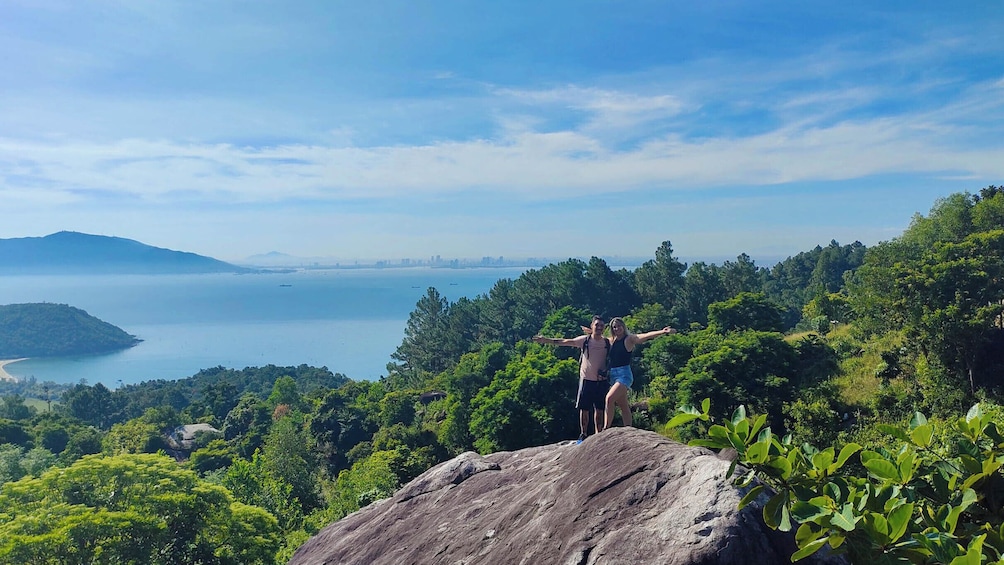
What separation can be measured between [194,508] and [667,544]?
59.2 feet

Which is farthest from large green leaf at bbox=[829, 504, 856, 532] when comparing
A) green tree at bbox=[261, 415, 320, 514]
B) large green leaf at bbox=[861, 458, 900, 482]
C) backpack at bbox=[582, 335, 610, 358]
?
green tree at bbox=[261, 415, 320, 514]

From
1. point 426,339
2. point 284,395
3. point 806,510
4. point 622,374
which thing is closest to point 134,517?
point 622,374

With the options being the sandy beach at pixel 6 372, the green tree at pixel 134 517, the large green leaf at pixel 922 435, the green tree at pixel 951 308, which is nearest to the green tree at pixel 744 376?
the green tree at pixel 951 308

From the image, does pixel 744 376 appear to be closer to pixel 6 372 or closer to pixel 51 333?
pixel 6 372

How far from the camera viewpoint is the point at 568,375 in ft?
111

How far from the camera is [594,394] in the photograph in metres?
8.45

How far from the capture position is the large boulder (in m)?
4.17

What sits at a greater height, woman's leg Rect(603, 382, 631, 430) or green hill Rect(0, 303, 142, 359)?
woman's leg Rect(603, 382, 631, 430)

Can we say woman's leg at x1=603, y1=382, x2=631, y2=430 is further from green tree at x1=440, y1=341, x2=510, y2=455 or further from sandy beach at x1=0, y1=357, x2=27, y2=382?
sandy beach at x1=0, y1=357, x2=27, y2=382

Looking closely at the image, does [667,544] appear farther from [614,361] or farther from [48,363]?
[48,363]

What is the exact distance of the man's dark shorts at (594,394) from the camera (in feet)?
27.7

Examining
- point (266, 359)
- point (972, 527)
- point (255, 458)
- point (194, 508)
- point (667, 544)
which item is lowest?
point (266, 359)

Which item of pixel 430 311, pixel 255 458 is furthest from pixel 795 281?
pixel 255 458

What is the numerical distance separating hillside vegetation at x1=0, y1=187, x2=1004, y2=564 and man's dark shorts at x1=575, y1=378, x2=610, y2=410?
282 cm
